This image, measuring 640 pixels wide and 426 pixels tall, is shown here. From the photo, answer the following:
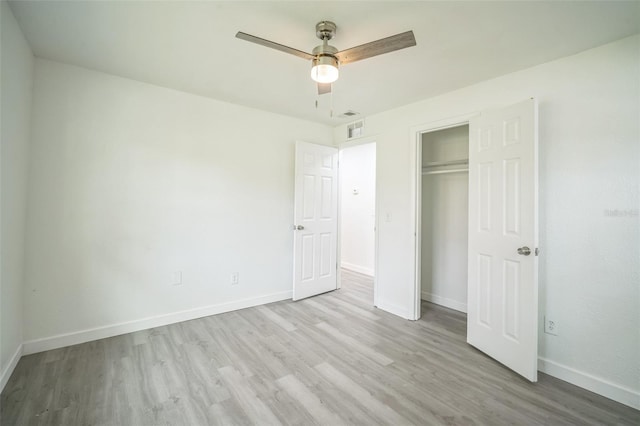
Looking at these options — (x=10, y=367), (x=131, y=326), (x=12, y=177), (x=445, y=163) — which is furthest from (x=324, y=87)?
(x=10, y=367)

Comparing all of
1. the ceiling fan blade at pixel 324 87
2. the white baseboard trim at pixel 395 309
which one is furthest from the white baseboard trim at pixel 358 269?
the ceiling fan blade at pixel 324 87

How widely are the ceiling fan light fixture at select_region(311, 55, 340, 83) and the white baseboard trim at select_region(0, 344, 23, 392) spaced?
2.99 meters

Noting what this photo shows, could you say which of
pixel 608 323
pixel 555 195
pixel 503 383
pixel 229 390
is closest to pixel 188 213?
pixel 229 390

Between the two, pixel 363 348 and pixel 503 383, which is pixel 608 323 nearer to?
pixel 503 383

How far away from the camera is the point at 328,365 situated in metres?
2.34

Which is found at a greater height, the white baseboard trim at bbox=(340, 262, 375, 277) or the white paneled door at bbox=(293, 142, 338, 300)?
the white paneled door at bbox=(293, 142, 338, 300)

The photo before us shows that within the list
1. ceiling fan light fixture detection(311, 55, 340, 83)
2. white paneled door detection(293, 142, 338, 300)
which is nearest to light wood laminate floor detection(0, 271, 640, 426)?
white paneled door detection(293, 142, 338, 300)

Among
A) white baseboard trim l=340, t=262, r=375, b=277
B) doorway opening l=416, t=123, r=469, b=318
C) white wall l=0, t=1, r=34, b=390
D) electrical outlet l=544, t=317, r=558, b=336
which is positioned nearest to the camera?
white wall l=0, t=1, r=34, b=390

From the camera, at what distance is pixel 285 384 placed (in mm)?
2088

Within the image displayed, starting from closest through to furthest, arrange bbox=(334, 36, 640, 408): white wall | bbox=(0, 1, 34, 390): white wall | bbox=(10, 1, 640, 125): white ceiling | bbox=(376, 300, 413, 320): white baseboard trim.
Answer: bbox=(10, 1, 640, 125): white ceiling, bbox=(0, 1, 34, 390): white wall, bbox=(334, 36, 640, 408): white wall, bbox=(376, 300, 413, 320): white baseboard trim

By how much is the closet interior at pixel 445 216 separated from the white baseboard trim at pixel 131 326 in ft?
7.54

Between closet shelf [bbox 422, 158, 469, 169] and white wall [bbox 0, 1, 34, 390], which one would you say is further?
closet shelf [bbox 422, 158, 469, 169]

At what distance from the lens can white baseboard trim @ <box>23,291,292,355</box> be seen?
2457mm

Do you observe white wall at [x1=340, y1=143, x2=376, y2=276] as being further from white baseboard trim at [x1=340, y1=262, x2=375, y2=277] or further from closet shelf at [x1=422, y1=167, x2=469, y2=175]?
closet shelf at [x1=422, y1=167, x2=469, y2=175]
